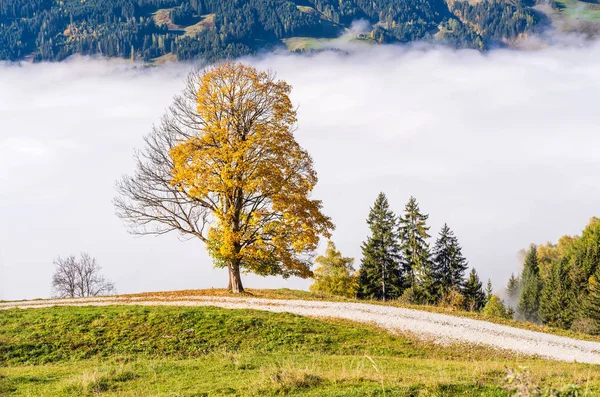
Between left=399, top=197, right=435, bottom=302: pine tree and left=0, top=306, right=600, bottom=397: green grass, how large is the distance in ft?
143

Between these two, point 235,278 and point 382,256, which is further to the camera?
point 382,256

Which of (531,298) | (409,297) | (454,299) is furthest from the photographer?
(531,298)

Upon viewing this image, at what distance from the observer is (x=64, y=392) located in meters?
14.0

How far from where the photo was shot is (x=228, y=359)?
60.0ft

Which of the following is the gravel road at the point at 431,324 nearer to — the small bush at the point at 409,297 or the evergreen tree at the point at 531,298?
the small bush at the point at 409,297

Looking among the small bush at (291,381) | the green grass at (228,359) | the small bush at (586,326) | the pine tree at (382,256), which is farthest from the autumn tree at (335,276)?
the small bush at (291,381)

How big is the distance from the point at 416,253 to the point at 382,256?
4.52 m

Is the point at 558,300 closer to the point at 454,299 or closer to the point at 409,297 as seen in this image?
the point at 454,299

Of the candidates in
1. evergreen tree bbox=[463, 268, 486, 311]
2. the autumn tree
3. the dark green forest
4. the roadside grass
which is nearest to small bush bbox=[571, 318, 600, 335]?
the dark green forest

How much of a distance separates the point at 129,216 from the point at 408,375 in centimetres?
2821

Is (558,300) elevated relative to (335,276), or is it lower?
lower

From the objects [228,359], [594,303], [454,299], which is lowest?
[594,303]

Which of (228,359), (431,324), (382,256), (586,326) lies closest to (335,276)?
(382,256)

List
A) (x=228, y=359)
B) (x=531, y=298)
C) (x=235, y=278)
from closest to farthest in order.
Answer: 1. (x=228, y=359)
2. (x=235, y=278)
3. (x=531, y=298)
